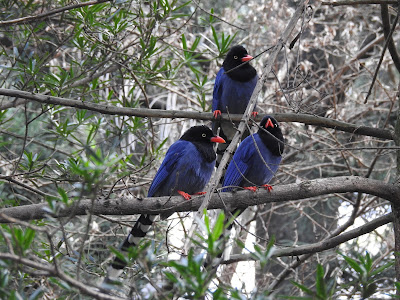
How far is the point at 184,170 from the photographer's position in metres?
5.46

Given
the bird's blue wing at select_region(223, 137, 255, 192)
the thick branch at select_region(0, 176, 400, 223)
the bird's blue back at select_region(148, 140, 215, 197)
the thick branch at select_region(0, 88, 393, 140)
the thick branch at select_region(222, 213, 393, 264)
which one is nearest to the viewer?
the thick branch at select_region(0, 176, 400, 223)

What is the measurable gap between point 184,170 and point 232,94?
61.6 inches

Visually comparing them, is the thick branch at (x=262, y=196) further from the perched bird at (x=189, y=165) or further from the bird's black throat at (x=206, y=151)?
the bird's black throat at (x=206, y=151)

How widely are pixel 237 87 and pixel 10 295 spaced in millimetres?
4779

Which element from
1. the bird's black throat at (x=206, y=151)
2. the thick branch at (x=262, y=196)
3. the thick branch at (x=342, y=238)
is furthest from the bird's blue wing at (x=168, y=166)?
the thick branch at (x=342, y=238)

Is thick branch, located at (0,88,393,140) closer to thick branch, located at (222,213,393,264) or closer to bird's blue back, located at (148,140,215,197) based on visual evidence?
bird's blue back, located at (148,140,215,197)

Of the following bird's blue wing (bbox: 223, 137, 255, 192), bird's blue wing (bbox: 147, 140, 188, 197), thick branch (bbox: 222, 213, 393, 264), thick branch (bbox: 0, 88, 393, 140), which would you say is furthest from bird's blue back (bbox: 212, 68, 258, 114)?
thick branch (bbox: 222, 213, 393, 264)

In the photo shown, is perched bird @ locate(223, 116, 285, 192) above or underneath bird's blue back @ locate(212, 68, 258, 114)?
underneath

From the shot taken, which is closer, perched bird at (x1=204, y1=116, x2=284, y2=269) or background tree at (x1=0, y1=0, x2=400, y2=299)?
background tree at (x1=0, y1=0, x2=400, y2=299)

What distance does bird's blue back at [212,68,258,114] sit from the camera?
662 cm

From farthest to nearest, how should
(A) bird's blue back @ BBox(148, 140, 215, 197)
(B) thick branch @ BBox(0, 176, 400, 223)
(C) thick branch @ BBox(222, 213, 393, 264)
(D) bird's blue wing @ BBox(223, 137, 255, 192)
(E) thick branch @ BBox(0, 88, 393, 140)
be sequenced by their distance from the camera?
(D) bird's blue wing @ BBox(223, 137, 255, 192) < (A) bird's blue back @ BBox(148, 140, 215, 197) < (E) thick branch @ BBox(0, 88, 393, 140) < (C) thick branch @ BBox(222, 213, 393, 264) < (B) thick branch @ BBox(0, 176, 400, 223)

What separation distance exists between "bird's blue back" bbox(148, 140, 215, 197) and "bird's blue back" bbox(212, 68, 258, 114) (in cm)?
116

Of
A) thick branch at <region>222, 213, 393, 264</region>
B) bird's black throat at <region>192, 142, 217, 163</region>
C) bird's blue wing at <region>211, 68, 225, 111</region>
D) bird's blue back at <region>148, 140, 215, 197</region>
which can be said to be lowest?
thick branch at <region>222, 213, 393, 264</region>

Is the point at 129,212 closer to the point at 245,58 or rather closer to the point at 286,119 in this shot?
the point at 286,119
